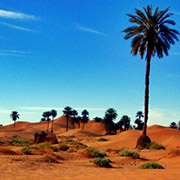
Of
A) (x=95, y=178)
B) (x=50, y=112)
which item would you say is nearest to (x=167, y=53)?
(x=95, y=178)

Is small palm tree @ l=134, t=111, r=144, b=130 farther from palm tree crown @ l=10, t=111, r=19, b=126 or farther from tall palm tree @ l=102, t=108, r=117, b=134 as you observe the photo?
palm tree crown @ l=10, t=111, r=19, b=126

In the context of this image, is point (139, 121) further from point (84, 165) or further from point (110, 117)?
point (84, 165)

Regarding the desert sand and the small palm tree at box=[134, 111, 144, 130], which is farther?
the small palm tree at box=[134, 111, 144, 130]

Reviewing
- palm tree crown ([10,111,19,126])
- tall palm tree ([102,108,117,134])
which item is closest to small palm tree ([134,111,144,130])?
tall palm tree ([102,108,117,134])

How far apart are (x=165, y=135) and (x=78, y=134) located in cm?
4170

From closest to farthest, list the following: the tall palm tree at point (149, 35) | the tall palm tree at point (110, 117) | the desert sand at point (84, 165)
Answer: the desert sand at point (84, 165) < the tall palm tree at point (149, 35) < the tall palm tree at point (110, 117)

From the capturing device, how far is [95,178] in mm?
10820

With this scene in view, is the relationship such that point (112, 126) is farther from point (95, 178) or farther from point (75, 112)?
point (95, 178)

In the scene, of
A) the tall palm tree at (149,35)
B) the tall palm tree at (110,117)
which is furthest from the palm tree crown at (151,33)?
the tall palm tree at (110,117)

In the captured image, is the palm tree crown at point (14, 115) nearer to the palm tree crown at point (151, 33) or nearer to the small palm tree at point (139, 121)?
the small palm tree at point (139, 121)

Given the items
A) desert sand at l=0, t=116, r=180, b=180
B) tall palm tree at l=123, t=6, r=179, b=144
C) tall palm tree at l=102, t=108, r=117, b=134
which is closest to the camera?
desert sand at l=0, t=116, r=180, b=180

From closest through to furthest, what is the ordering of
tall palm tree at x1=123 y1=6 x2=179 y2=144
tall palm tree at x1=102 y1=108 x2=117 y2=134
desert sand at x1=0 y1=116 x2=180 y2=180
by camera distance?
desert sand at x1=0 y1=116 x2=180 y2=180 → tall palm tree at x1=123 y1=6 x2=179 y2=144 → tall palm tree at x1=102 y1=108 x2=117 y2=134

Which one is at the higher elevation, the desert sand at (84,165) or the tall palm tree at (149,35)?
the tall palm tree at (149,35)

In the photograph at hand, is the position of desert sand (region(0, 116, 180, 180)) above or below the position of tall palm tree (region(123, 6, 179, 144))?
below
